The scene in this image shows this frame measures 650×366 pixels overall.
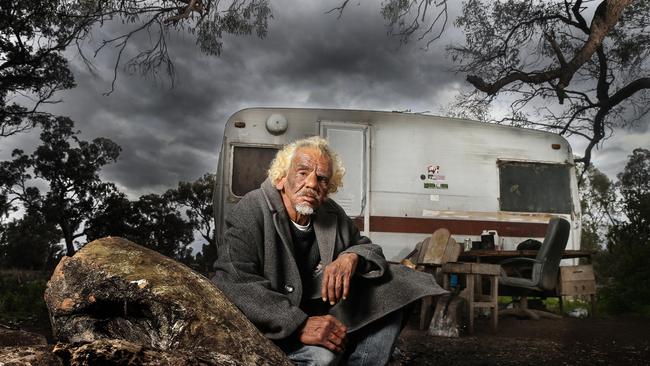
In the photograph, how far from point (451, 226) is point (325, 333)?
19.8 feet

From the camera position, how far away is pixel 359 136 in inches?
318

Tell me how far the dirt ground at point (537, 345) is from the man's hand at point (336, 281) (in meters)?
2.52

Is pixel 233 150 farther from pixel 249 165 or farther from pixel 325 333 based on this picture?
pixel 325 333

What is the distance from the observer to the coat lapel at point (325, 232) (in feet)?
8.62

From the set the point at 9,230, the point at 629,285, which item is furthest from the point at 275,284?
the point at 9,230

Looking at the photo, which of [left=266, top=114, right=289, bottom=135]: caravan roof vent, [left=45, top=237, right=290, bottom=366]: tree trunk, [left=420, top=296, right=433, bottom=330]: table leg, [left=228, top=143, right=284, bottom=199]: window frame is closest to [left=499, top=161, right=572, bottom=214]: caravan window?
[left=420, top=296, right=433, bottom=330]: table leg

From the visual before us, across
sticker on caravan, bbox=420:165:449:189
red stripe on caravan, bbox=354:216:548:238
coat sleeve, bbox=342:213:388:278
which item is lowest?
coat sleeve, bbox=342:213:388:278

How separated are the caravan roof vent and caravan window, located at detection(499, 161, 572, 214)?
3.29 m

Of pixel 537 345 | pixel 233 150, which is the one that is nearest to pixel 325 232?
pixel 537 345

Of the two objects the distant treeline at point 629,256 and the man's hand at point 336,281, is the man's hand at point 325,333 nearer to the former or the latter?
the man's hand at point 336,281

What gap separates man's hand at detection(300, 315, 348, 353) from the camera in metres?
2.32

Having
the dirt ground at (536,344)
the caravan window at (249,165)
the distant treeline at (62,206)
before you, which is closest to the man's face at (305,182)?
the dirt ground at (536,344)

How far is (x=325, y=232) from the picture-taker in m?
2.66

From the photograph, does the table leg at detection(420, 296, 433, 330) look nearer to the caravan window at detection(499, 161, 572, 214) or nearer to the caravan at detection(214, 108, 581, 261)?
the caravan at detection(214, 108, 581, 261)
